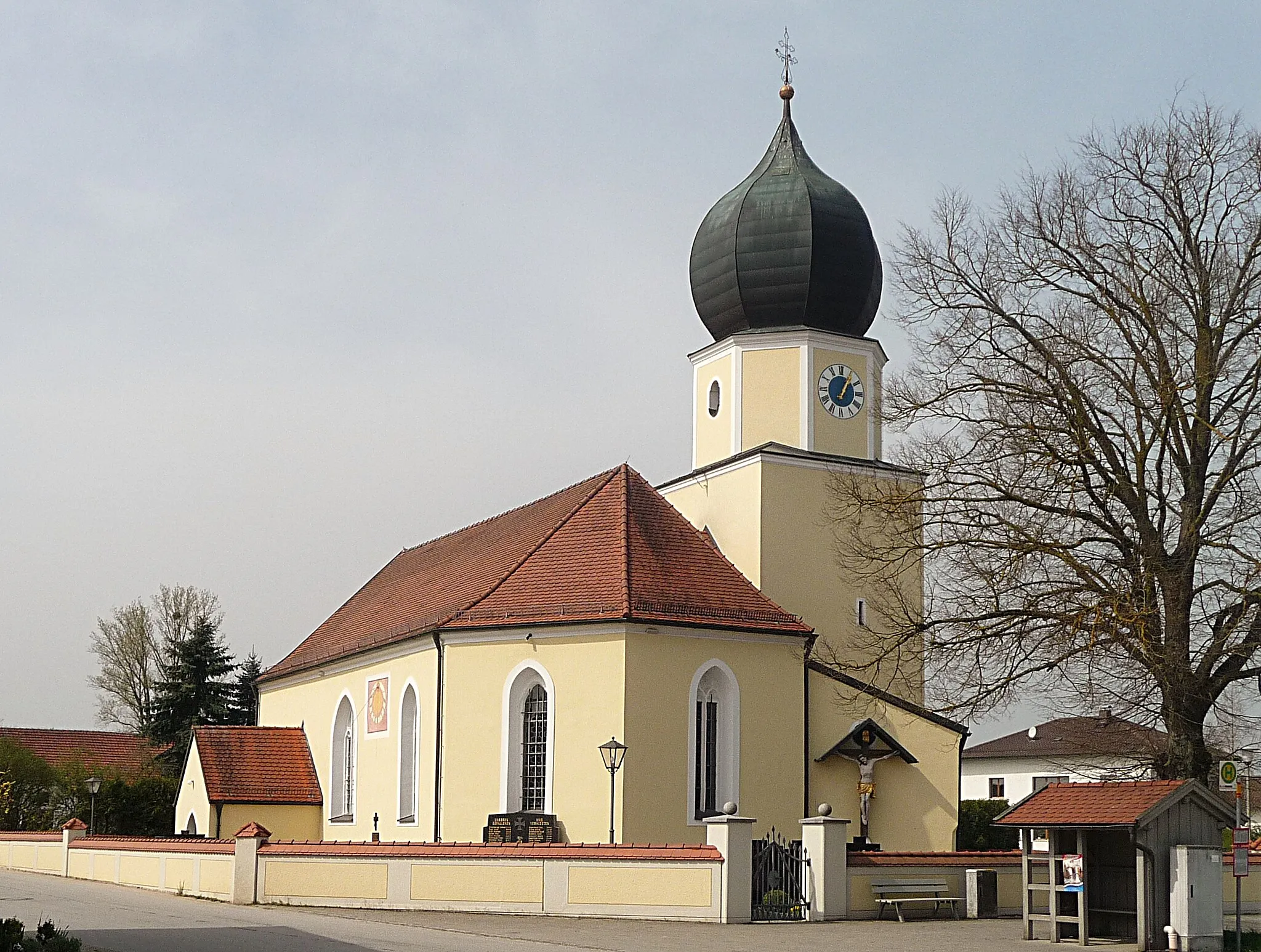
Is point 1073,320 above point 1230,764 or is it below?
above

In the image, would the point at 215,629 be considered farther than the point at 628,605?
Yes

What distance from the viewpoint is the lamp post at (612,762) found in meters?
26.0

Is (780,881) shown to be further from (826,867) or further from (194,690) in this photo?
(194,690)

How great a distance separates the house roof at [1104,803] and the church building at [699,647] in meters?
7.10

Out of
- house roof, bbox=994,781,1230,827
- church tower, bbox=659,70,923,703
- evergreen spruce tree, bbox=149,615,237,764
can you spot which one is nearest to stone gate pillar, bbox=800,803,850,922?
house roof, bbox=994,781,1230,827

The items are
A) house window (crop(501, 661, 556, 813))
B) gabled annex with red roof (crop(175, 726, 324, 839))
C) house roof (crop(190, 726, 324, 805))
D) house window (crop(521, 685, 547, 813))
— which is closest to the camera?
house window (crop(501, 661, 556, 813))

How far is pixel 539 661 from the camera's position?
27391mm

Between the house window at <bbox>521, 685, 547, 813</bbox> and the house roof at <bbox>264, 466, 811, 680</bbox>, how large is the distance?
1.50 m

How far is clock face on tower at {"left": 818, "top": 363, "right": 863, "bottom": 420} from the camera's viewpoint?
31.6 meters

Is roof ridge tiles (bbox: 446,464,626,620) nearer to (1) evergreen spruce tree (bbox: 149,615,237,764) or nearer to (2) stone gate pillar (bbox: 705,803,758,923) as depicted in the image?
(2) stone gate pillar (bbox: 705,803,758,923)

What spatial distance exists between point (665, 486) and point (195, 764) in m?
12.9

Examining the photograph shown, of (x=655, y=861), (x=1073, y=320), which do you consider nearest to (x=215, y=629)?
(x=655, y=861)

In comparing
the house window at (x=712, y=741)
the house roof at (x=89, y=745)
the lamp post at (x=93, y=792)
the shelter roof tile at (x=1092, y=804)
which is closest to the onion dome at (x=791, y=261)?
the house window at (x=712, y=741)

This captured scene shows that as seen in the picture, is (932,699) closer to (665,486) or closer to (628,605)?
(628,605)
